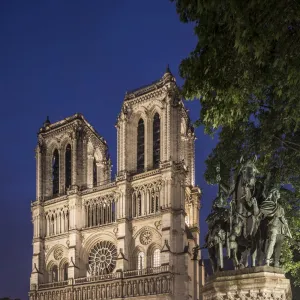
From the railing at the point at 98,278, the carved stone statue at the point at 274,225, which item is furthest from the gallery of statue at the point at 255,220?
the railing at the point at 98,278

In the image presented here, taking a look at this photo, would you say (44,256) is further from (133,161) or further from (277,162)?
(277,162)

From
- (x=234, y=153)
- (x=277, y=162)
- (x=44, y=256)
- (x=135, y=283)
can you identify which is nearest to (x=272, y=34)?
(x=277, y=162)

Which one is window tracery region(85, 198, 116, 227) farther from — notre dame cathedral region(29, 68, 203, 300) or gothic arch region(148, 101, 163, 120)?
gothic arch region(148, 101, 163, 120)

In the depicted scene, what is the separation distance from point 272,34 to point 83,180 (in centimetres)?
4458

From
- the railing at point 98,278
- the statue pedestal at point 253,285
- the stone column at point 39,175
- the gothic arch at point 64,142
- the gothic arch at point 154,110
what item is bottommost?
the statue pedestal at point 253,285

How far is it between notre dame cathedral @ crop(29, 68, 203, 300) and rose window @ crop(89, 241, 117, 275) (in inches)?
3.6

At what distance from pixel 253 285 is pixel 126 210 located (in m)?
37.0

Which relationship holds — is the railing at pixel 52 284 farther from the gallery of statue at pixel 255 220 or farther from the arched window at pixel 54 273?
the gallery of statue at pixel 255 220

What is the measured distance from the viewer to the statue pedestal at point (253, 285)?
967 centimetres

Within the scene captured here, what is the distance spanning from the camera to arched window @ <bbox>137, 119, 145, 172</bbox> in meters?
48.9

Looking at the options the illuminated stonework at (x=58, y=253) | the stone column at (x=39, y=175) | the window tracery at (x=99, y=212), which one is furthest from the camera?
the stone column at (x=39, y=175)

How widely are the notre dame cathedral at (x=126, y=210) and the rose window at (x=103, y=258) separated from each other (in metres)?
0.09

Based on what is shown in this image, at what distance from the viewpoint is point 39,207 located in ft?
171

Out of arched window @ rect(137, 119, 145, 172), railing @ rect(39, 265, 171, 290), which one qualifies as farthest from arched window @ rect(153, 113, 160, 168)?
railing @ rect(39, 265, 171, 290)
